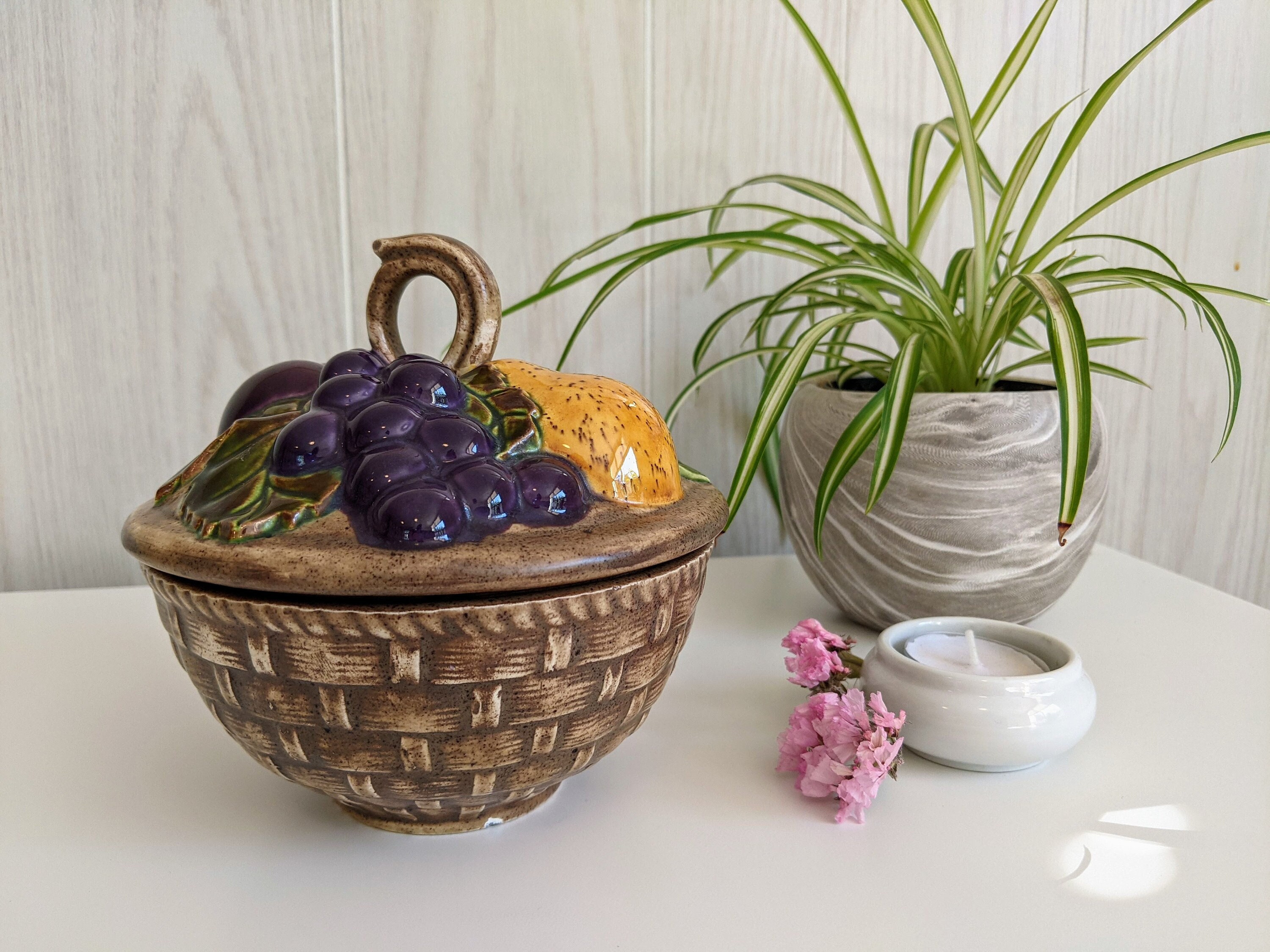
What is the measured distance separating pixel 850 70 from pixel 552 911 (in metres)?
0.83

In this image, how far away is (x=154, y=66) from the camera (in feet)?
2.56

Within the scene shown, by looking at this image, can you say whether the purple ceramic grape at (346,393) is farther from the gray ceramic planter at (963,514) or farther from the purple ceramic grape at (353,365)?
the gray ceramic planter at (963,514)

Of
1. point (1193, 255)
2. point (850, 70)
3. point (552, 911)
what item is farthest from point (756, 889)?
point (1193, 255)

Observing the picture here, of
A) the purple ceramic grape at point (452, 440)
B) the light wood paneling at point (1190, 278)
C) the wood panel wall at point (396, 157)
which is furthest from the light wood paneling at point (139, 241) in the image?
the light wood paneling at point (1190, 278)

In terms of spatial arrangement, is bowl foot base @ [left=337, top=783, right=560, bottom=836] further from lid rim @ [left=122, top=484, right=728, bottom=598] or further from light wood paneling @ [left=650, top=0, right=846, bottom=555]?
light wood paneling @ [left=650, top=0, right=846, bottom=555]

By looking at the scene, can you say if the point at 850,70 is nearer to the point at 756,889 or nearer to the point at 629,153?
the point at 629,153

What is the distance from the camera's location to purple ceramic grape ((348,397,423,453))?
37 cm

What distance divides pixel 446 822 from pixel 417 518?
6.8 inches

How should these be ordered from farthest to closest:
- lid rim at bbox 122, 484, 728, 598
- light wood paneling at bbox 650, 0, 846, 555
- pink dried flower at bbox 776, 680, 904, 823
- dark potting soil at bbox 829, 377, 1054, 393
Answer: light wood paneling at bbox 650, 0, 846, 555, dark potting soil at bbox 829, 377, 1054, 393, pink dried flower at bbox 776, 680, 904, 823, lid rim at bbox 122, 484, 728, 598

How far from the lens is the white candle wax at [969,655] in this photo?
0.51 meters

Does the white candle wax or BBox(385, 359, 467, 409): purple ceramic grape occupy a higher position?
BBox(385, 359, 467, 409): purple ceramic grape

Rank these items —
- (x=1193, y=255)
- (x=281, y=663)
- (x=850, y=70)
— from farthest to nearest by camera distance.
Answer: (x=1193, y=255), (x=850, y=70), (x=281, y=663)

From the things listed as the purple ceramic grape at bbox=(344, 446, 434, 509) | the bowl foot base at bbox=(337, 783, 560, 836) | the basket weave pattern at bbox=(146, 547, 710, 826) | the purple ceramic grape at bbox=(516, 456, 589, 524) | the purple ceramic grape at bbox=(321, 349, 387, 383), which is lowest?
the bowl foot base at bbox=(337, 783, 560, 836)

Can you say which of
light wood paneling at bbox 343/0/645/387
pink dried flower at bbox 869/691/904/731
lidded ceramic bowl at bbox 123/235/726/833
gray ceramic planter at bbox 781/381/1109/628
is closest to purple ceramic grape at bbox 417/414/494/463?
lidded ceramic bowl at bbox 123/235/726/833
